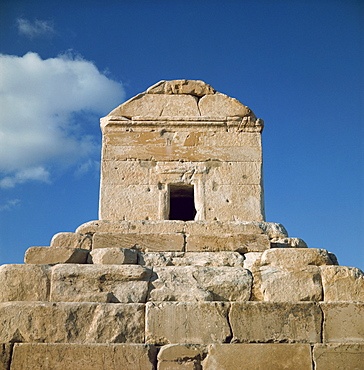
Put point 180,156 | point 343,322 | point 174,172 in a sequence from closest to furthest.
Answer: point 343,322 → point 174,172 → point 180,156

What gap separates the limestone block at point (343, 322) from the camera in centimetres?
513

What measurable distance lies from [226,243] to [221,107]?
3373 mm

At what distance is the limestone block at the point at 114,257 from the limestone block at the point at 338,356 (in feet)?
7.42

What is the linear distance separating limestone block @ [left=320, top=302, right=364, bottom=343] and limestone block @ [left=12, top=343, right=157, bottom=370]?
1851 millimetres

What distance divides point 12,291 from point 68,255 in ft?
2.44

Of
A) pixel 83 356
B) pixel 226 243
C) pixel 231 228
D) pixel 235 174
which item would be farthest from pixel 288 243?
pixel 83 356

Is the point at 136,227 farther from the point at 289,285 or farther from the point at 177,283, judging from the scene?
the point at 289,285

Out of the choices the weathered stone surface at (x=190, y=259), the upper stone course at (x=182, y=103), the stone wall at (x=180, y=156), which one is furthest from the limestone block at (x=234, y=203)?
the weathered stone surface at (x=190, y=259)

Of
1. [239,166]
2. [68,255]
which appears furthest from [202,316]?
[239,166]

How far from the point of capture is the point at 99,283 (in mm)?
5402

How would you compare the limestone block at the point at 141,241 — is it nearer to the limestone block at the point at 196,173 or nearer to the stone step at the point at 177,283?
the stone step at the point at 177,283

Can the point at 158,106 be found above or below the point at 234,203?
above

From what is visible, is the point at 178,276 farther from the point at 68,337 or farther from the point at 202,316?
the point at 68,337

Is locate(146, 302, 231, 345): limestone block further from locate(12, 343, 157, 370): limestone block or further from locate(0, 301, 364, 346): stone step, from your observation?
locate(12, 343, 157, 370): limestone block
